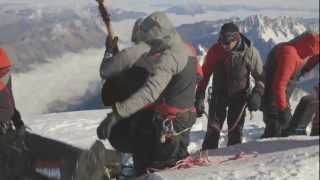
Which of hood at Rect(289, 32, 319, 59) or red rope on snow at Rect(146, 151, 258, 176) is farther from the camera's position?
hood at Rect(289, 32, 319, 59)

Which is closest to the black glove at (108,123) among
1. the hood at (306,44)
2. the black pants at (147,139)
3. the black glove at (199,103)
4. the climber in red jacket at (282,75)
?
the black pants at (147,139)

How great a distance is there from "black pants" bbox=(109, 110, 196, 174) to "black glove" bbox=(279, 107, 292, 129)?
1722mm

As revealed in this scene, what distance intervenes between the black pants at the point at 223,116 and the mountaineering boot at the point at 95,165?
10.0 feet

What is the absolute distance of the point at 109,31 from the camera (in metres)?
8.04

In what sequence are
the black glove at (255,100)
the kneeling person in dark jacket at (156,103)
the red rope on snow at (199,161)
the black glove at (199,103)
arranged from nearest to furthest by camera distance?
the kneeling person in dark jacket at (156,103)
the red rope on snow at (199,161)
the black glove at (255,100)
the black glove at (199,103)

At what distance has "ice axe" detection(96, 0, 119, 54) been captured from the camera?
299 inches

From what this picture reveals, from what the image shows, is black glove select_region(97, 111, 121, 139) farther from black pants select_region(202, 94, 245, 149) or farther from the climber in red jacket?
black pants select_region(202, 94, 245, 149)

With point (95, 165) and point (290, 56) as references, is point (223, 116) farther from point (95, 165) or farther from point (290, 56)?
point (95, 165)

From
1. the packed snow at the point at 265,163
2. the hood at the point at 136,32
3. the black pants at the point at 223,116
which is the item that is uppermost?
the hood at the point at 136,32

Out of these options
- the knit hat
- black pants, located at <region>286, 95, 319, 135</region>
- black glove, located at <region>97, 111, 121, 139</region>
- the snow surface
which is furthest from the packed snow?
the knit hat

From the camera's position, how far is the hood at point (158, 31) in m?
6.92

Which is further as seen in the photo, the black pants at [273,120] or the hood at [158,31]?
the black pants at [273,120]

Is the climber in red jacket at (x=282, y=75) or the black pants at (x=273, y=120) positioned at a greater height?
the climber in red jacket at (x=282, y=75)

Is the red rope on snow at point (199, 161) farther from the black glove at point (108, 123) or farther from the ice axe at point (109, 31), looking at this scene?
the ice axe at point (109, 31)
